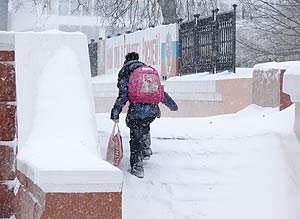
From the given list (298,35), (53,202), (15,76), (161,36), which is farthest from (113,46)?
(53,202)

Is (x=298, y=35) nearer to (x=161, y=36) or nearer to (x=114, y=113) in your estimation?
(x=161, y=36)

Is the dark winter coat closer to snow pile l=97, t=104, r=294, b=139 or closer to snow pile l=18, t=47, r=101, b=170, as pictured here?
snow pile l=18, t=47, r=101, b=170

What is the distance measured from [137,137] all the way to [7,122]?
1482 millimetres

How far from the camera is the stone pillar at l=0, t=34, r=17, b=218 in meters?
6.32

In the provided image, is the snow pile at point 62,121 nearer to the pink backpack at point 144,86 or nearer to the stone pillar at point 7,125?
the stone pillar at point 7,125

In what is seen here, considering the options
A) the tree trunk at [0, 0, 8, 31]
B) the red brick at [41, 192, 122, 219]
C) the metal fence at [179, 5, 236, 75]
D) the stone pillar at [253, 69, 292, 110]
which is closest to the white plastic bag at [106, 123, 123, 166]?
A: the red brick at [41, 192, 122, 219]

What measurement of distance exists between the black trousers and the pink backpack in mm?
290

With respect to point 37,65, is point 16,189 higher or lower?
lower

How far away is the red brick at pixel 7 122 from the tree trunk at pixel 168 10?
14.9 m

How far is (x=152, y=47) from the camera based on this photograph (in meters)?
17.1

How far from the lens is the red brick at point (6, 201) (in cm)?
630

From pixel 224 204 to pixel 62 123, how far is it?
2.09 metres

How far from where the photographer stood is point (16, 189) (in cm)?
587

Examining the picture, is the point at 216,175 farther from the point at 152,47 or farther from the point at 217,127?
the point at 152,47
